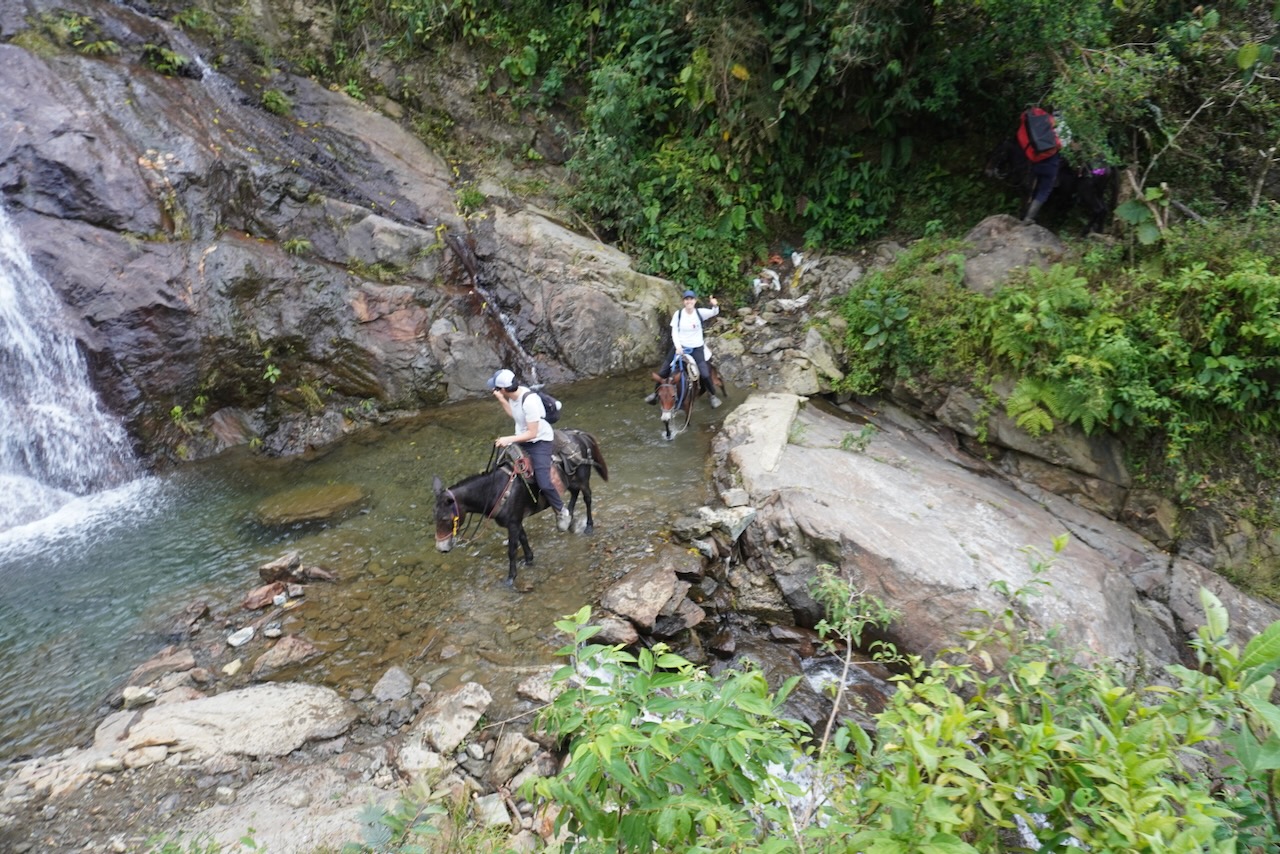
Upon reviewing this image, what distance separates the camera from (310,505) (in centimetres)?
959

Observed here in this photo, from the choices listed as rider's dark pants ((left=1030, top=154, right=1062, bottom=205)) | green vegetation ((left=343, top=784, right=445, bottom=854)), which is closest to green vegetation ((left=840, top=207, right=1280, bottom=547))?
rider's dark pants ((left=1030, top=154, right=1062, bottom=205))

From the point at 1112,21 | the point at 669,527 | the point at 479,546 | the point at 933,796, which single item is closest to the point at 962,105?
the point at 1112,21

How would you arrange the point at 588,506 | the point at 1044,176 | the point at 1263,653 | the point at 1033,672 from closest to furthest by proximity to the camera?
the point at 1263,653 → the point at 1033,672 → the point at 588,506 → the point at 1044,176

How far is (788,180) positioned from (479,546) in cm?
1151

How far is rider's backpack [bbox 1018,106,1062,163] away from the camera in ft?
34.6

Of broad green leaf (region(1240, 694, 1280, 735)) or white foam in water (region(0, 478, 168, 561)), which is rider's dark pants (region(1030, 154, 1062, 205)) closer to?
broad green leaf (region(1240, 694, 1280, 735))

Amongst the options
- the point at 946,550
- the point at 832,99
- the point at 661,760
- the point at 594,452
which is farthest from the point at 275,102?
the point at 661,760

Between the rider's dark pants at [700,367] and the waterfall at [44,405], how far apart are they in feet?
29.5

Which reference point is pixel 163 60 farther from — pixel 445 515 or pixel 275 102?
pixel 445 515

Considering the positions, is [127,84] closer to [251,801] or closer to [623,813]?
[251,801]

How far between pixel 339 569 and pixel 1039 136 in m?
12.5

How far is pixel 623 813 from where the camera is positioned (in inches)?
88.9

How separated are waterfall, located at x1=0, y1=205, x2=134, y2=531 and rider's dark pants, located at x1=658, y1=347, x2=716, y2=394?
354 inches

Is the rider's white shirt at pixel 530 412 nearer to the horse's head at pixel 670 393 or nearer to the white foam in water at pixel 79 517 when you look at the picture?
the horse's head at pixel 670 393
